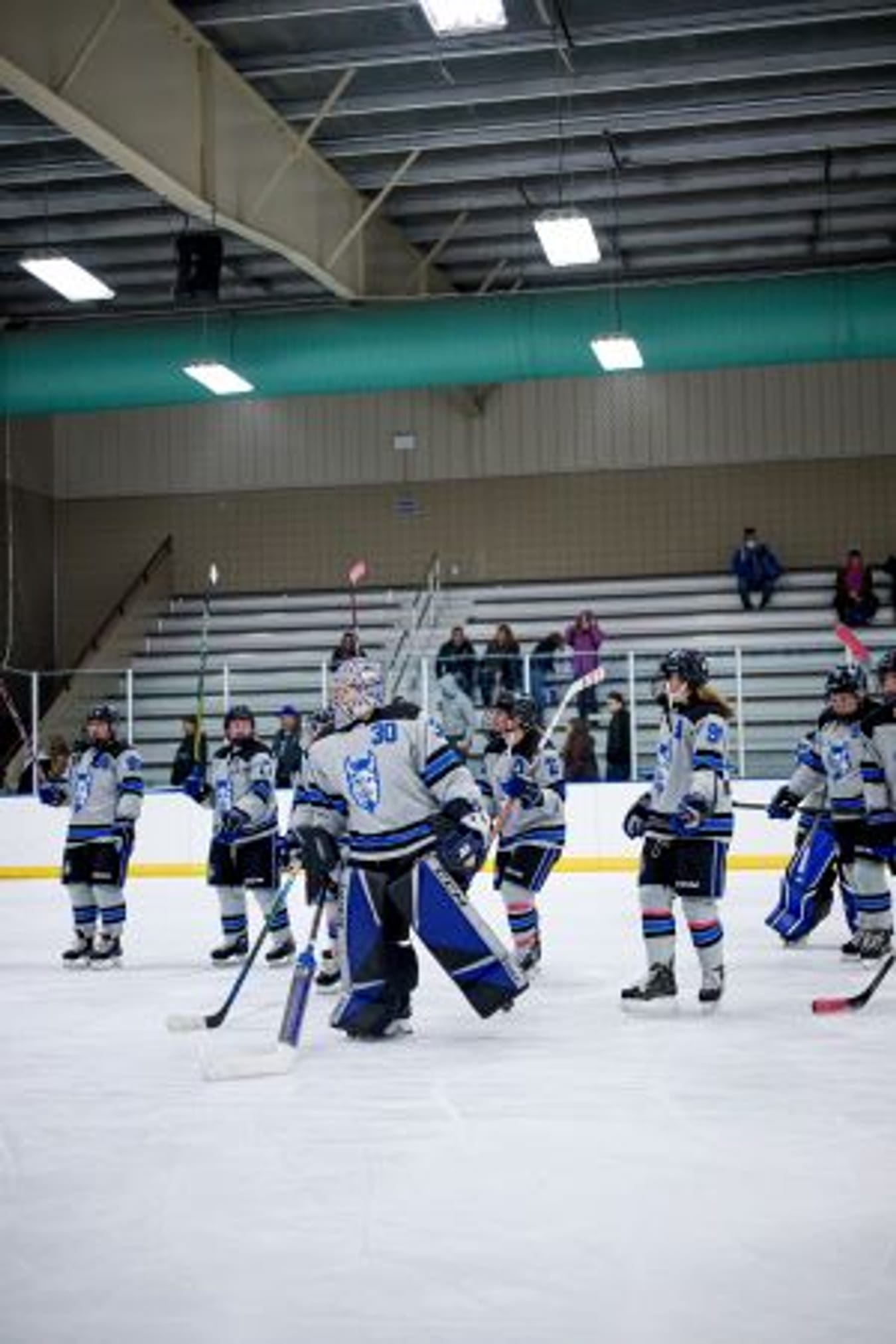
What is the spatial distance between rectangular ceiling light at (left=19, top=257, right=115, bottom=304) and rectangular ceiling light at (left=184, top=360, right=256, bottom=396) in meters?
0.99

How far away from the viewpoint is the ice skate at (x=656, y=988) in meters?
5.87

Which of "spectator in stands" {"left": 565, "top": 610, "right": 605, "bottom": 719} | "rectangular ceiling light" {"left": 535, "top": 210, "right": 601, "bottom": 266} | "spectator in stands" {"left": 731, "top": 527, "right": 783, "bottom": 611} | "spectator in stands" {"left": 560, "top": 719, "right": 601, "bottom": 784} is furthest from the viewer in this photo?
"spectator in stands" {"left": 731, "top": 527, "right": 783, "bottom": 611}

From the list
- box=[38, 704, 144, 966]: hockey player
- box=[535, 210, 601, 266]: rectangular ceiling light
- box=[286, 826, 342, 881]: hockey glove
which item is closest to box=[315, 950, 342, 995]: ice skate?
box=[286, 826, 342, 881]: hockey glove

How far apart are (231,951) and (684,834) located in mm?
2682

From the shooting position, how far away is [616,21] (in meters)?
8.95

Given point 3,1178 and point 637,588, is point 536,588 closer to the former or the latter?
Result: point 637,588

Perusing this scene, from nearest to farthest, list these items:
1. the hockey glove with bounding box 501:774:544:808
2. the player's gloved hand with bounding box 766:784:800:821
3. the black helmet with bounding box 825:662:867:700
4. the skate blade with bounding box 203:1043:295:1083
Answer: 1. the skate blade with bounding box 203:1043:295:1083
2. the hockey glove with bounding box 501:774:544:808
3. the black helmet with bounding box 825:662:867:700
4. the player's gloved hand with bounding box 766:784:800:821

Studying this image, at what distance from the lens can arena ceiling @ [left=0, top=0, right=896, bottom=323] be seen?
8961mm

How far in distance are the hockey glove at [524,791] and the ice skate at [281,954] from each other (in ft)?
4.28

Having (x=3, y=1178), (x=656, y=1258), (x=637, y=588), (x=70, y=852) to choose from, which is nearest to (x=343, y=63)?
(x=70, y=852)

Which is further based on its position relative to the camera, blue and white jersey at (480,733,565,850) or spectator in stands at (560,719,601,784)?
spectator in stands at (560,719,601,784)

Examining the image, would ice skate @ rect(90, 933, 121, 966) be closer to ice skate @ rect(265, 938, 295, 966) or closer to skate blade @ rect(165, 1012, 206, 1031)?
ice skate @ rect(265, 938, 295, 966)

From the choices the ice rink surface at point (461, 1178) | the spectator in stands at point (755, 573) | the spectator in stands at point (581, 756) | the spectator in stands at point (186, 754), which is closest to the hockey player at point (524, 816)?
the ice rink surface at point (461, 1178)

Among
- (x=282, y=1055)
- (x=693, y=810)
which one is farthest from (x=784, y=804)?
(x=282, y=1055)
